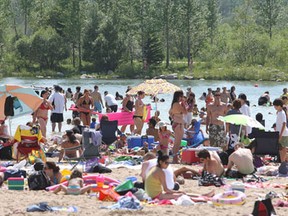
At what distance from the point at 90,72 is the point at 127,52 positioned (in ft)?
14.0

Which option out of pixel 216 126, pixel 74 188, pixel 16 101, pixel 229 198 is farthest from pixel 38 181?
pixel 16 101

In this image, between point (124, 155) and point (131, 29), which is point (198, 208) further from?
point (131, 29)

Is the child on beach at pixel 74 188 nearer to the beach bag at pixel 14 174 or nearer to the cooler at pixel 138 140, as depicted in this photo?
the beach bag at pixel 14 174

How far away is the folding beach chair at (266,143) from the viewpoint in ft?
45.3

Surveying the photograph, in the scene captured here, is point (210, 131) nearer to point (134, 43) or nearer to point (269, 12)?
point (134, 43)

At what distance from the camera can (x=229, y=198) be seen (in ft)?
33.2

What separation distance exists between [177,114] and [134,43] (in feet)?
209

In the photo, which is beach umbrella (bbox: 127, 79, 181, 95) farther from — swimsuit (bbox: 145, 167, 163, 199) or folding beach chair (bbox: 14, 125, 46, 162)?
swimsuit (bbox: 145, 167, 163, 199)

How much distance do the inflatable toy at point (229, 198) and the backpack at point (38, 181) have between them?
8.88 ft

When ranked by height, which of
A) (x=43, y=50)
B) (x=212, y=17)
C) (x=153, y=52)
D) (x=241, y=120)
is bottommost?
(x=241, y=120)

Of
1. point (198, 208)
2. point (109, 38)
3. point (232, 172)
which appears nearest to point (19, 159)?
point (232, 172)

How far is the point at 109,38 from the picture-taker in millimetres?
75500

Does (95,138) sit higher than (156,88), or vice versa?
(156,88)

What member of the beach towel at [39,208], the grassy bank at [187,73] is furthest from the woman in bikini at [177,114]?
→ the grassy bank at [187,73]
